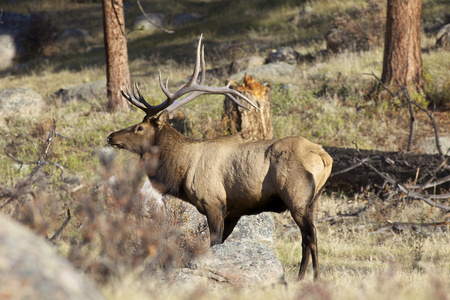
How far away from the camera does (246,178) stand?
594 centimetres

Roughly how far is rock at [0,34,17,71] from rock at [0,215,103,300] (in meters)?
23.8

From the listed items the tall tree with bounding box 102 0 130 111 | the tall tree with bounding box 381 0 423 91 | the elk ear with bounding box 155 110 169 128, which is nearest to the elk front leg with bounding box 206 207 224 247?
the elk ear with bounding box 155 110 169 128

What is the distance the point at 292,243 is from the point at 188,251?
3.06 m

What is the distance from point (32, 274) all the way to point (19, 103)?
12.6 m

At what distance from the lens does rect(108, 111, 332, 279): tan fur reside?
574 cm

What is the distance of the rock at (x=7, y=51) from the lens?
80.0ft

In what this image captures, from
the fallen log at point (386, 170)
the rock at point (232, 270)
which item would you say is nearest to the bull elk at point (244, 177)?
the rock at point (232, 270)

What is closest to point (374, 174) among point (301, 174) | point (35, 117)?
point (301, 174)

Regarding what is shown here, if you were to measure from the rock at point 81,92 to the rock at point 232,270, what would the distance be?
10.9 m

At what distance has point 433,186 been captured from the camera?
880 cm

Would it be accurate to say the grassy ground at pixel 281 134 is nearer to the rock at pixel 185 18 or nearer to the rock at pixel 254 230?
the rock at pixel 254 230

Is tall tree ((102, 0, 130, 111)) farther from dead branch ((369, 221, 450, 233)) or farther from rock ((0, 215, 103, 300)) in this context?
rock ((0, 215, 103, 300))

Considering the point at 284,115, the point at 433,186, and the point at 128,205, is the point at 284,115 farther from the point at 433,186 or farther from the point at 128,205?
the point at 128,205

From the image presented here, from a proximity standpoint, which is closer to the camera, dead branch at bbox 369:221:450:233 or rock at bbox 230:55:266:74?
dead branch at bbox 369:221:450:233
